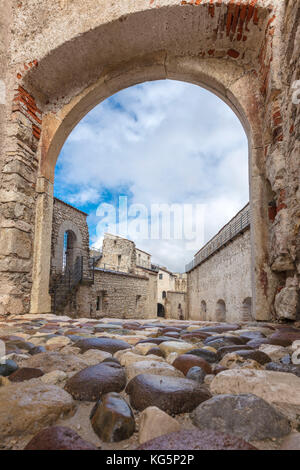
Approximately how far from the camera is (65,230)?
36.3ft

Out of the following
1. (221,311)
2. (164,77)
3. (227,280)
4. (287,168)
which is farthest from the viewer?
(221,311)

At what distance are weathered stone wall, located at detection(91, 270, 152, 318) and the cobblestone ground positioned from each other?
1078cm

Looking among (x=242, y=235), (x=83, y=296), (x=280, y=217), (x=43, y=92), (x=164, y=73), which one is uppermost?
(x=164, y=73)

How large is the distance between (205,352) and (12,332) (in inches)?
59.2

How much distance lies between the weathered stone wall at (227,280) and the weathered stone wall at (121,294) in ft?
10.1

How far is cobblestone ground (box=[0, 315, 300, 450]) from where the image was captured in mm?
690

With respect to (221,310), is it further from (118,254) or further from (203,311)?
(118,254)

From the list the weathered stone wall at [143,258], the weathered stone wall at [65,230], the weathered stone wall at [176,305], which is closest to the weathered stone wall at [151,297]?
the weathered stone wall at [65,230]

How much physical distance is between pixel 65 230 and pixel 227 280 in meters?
6.55

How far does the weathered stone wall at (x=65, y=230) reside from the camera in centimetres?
1023

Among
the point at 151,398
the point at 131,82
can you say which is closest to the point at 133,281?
the point at 131,82

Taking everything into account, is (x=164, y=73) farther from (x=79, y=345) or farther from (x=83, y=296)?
(x=83, y=296)
